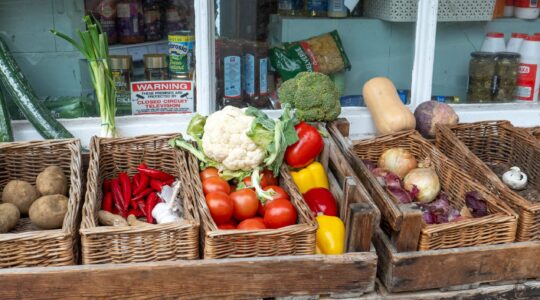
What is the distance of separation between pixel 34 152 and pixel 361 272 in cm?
174

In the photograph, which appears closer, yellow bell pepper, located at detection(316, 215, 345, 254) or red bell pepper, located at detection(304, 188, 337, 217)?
yellow bell pepper, located at detection(316, 215, 345, 254)

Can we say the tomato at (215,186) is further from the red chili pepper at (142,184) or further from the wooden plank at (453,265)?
the wooden plank at (453,265)

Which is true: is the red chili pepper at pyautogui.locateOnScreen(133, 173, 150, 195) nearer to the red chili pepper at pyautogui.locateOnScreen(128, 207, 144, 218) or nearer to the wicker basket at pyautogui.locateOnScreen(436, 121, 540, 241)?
the red chili pepper at pyautogui.locateOnScreen(128, 207, 144, 218)

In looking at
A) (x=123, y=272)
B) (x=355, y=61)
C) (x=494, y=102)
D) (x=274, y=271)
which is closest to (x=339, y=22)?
(x=355, y=61)

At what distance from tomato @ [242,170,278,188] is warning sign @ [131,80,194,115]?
862mm

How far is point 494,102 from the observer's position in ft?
13.3

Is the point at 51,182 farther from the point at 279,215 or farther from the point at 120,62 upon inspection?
the point at 279,215

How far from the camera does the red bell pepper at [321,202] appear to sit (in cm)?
290

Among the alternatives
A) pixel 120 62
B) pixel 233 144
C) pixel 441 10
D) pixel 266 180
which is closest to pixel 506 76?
pixel 441 10

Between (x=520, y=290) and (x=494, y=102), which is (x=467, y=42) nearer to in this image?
(x=494, y=102)

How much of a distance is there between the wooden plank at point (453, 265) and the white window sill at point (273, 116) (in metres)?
1.23

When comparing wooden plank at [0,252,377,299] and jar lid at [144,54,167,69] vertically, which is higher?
jar lid at [144,54,167,69]

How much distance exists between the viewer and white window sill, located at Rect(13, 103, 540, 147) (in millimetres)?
3498

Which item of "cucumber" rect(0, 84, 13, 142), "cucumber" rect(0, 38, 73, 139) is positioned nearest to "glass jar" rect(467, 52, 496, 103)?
"cucumber" rect(0, 38, 73, 139)
